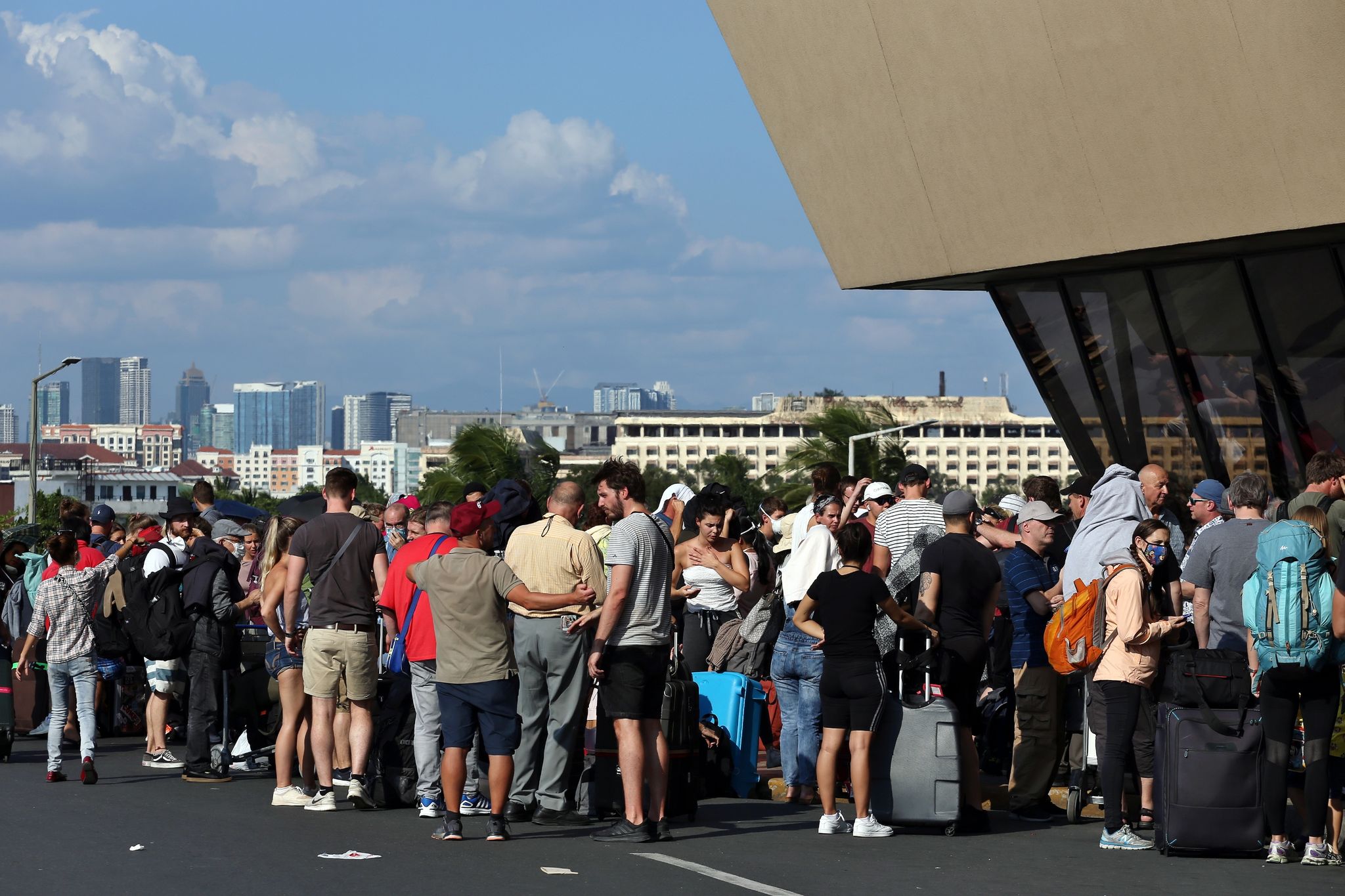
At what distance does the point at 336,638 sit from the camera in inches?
388

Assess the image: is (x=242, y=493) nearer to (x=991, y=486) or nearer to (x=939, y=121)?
(x=991, y=486)

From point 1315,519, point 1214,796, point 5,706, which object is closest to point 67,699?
point 5,706

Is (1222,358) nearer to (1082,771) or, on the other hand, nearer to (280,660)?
(1082,771)

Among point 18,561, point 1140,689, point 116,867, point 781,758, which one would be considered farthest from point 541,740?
point 18,561

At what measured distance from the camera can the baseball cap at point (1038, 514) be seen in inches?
392

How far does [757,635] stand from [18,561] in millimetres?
7324

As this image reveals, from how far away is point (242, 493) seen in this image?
118m

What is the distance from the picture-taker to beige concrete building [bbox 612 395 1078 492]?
7264 inches

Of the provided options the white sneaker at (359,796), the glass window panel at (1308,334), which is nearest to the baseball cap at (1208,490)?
the glass window panel at (1308,334)

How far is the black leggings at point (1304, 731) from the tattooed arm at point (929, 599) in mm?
1951

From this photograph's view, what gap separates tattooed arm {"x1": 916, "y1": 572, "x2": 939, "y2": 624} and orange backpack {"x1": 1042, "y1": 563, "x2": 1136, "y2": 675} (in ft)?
2.47

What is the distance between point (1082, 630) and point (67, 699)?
23.7 ft

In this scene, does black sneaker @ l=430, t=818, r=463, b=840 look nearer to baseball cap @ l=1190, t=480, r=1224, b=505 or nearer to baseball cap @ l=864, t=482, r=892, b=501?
baseball cap @ l=864, t=482, r=892, b=501

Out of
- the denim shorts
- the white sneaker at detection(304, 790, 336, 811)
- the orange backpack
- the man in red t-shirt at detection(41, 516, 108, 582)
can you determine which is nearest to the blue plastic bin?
the orange backpack
